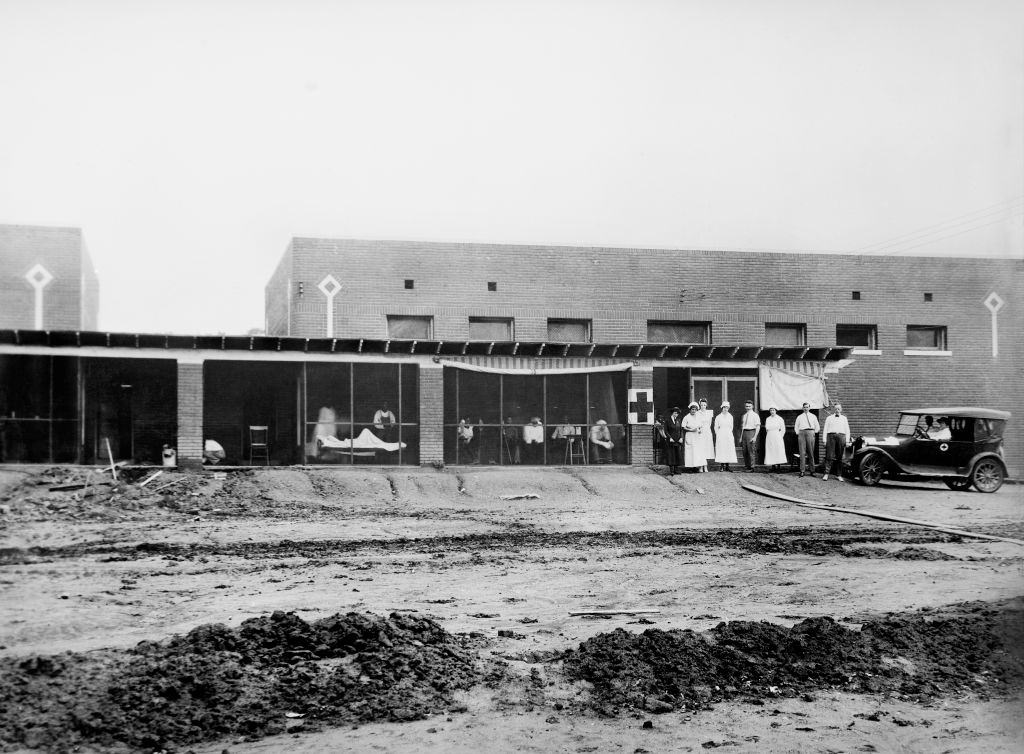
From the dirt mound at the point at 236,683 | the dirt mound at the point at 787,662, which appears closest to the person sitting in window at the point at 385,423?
the dirt mound at the point at 236,683

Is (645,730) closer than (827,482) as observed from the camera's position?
Yes

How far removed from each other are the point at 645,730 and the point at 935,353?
21.0 metres

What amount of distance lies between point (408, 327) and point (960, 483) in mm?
13650

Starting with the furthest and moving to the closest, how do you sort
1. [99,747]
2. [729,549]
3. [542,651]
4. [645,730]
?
[729,549] < [542,651] < [645,730] < [99,747]

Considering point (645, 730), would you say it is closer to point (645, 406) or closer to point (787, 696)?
point (787, 696)

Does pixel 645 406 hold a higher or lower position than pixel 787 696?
higher

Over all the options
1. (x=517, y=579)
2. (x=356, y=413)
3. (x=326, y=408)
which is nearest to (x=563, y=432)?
(x=356, y=413)

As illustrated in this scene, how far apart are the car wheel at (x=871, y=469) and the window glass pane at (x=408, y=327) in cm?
1134

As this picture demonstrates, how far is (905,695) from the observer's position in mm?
5887

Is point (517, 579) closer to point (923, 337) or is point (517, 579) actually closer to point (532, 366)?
point (532, 366)

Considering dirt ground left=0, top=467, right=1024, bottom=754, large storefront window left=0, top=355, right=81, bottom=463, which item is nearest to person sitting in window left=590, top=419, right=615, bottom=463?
dirt ground left=0, top=467, right=1024, bottom=754

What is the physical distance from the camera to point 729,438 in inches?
752

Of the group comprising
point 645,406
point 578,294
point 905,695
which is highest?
point 578,294

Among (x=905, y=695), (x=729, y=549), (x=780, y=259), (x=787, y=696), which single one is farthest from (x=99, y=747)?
(x=780, y=259)
